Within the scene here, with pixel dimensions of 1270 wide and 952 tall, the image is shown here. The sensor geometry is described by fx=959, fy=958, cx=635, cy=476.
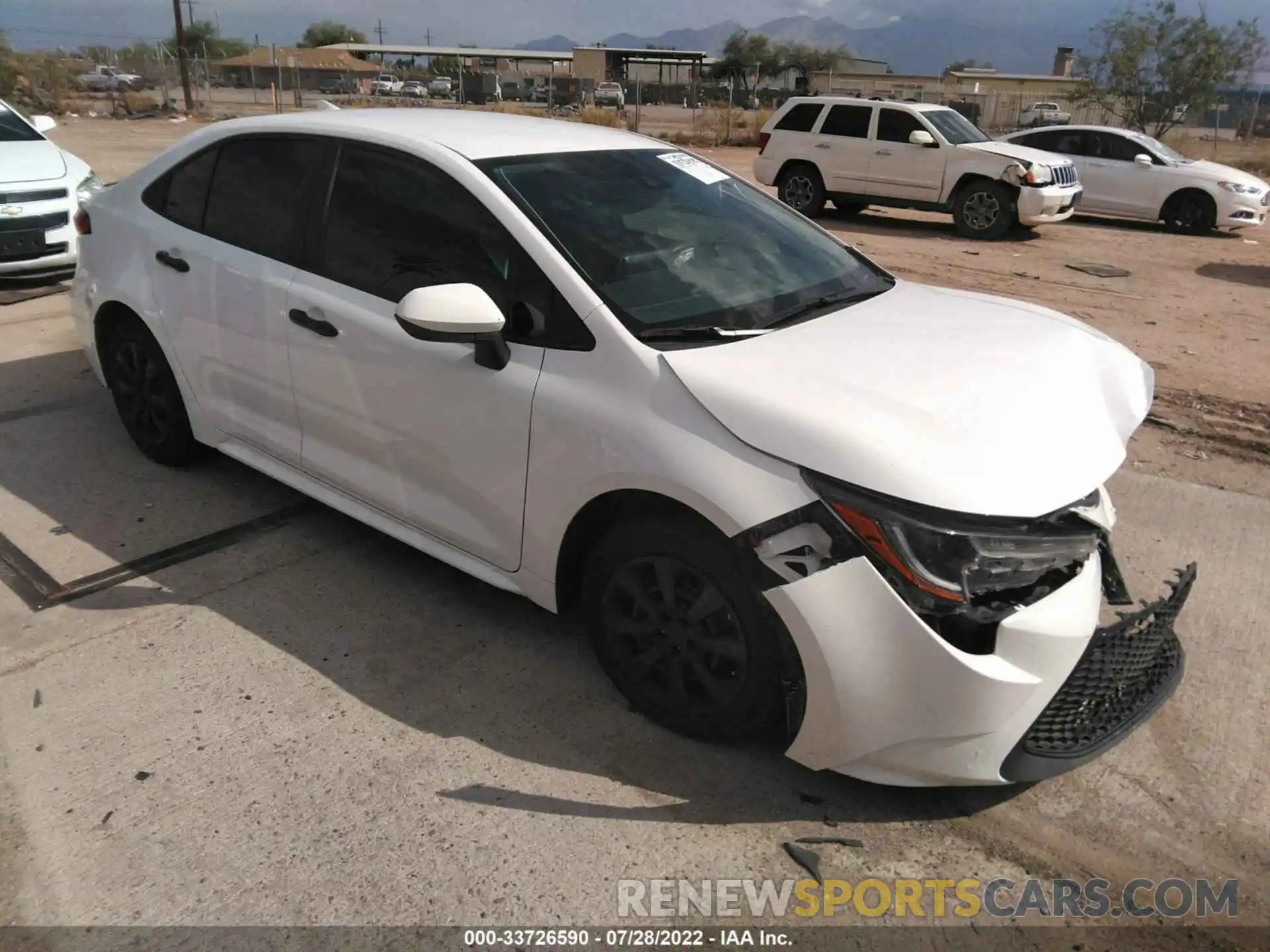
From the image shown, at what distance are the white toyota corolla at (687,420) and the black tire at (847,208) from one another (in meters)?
11.6

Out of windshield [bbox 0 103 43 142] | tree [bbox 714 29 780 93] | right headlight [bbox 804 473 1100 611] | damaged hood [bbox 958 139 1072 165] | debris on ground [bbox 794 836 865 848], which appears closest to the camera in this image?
right headlight [bbox 804 473 1100 611]

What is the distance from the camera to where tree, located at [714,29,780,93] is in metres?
76.1

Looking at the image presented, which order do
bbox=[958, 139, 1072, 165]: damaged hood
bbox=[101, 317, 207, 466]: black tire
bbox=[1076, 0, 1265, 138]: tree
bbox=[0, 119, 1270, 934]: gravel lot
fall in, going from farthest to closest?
1. bbox=[1076, 0, 1265, 138]: tree
2. bbox=[958, 139, 1072, 165]: damaged hood
3. bbox=[101, 317, 207, 466]: black tire
4. bbox=[0, 119, 1270, 934]: gravel lot

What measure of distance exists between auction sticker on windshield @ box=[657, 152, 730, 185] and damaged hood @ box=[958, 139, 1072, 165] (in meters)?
11.0

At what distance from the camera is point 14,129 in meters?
8.88

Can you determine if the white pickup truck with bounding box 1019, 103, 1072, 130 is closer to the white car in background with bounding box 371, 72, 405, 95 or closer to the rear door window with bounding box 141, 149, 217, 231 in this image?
the white car in background with bounding box 371, 72, 405, 95

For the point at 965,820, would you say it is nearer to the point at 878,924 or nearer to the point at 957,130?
the point at 878,924

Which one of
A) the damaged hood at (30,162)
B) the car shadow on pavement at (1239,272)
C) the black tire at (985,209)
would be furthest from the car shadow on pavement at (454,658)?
the black tire at (985,209)

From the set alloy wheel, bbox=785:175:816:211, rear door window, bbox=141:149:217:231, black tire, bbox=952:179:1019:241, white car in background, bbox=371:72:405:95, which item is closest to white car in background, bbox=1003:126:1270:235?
black tire, bbox=952:179:1019:241

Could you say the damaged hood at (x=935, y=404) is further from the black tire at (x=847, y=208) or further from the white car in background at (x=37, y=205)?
the black tire at (x=847, y=208)

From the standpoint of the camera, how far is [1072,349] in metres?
3.15

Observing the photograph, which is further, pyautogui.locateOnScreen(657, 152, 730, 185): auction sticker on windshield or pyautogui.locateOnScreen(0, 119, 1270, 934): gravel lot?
pyautogui.locateOnScreen(657, 152, 730, 185): auction sticker on windshield

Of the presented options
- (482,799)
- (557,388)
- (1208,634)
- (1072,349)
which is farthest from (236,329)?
(1208,634)

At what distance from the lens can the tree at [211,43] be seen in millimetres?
77312
